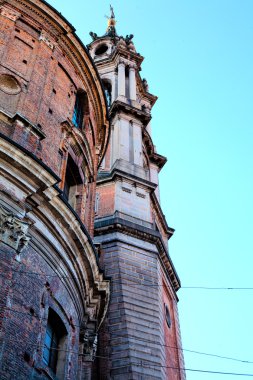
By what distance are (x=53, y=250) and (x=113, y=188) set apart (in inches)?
470

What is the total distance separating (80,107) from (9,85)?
421cm

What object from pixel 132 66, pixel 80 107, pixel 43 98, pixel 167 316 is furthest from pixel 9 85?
pixel 132 66

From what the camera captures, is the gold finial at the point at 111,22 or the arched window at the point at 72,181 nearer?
the arched window at the point at 72,181

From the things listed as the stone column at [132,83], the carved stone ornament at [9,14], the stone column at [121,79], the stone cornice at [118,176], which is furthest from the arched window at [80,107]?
the stone column at [132,83]

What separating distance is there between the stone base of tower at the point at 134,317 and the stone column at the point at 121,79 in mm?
12177

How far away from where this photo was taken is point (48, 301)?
474 inches

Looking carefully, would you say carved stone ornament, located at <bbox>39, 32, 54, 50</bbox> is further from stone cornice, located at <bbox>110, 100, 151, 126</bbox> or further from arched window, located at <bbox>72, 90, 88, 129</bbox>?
stone cornice, located at <bbox>110, 100, 151, 126</bbox>

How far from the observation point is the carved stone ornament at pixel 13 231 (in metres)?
11.1

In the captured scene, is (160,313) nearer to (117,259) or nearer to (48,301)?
(117,259)

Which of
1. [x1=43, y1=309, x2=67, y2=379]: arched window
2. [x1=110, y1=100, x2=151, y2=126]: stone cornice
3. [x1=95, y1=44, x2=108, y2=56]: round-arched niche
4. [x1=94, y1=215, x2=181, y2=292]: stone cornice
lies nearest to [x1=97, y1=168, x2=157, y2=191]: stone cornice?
[x1=94, y1=215, x2=181, y2=292]: stone cornice

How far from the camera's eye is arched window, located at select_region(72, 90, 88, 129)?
1827 cm

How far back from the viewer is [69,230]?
13477 mm

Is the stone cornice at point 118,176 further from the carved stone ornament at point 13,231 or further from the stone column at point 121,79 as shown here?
the carved stone ornament at point 13,231

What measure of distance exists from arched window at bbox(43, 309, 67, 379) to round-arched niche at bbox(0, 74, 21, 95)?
20.5ft
